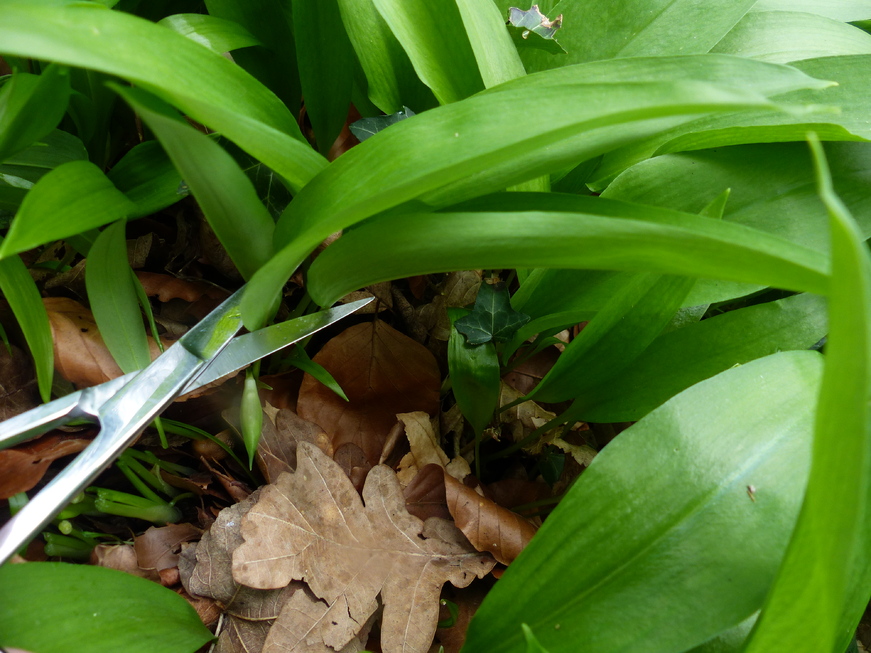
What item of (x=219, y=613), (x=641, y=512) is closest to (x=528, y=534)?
(x=641, y=512)

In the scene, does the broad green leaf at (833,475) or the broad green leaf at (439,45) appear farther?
the broad green leaf at (439,45)

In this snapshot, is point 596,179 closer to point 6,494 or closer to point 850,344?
point 850,344

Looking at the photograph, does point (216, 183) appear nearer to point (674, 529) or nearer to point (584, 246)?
point (584, 246)

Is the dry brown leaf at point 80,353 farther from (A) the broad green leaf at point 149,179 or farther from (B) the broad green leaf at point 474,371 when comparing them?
(B) the broad green leaf at point 474,371

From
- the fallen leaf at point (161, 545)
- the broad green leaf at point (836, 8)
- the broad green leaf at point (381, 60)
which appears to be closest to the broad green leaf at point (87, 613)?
the fallen leaf at point (161, 545)

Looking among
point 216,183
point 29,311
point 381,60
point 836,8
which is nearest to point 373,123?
point 381,60

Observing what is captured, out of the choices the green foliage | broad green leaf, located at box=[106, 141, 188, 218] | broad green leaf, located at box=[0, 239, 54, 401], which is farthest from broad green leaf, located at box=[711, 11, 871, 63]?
broad green leaf, located at box=[0, 239, 54, 401]
